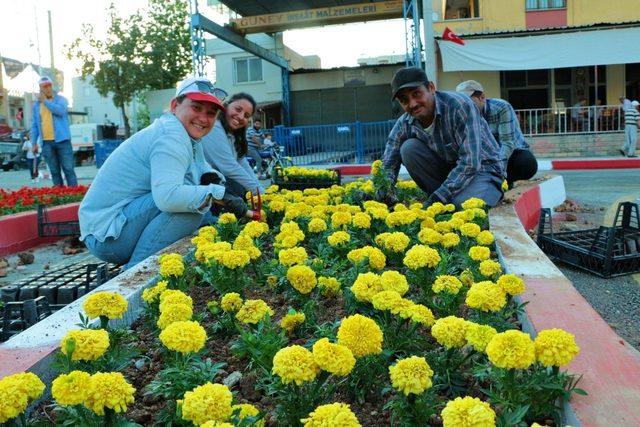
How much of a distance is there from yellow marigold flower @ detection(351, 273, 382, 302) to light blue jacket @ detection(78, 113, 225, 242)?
65.3 inches

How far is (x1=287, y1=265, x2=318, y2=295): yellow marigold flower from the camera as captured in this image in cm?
226

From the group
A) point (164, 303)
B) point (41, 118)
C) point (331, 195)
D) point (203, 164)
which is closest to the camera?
point (164, 303)

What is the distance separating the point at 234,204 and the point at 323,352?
2656 mm

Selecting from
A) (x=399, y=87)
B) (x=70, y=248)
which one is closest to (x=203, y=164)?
(x=399, y=87)

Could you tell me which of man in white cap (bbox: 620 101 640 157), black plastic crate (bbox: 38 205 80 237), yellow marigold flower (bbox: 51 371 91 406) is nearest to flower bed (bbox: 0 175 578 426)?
yellow marigold flower (bbox: 51 371 91 406)

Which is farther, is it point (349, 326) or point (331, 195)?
point (331, 195)

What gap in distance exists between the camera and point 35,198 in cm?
727

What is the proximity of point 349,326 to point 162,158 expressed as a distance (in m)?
2.14

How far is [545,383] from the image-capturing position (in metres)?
1.47

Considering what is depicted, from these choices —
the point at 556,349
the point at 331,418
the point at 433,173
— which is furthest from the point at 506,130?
the point at 331,418

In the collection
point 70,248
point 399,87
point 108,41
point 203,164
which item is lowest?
point 70,248

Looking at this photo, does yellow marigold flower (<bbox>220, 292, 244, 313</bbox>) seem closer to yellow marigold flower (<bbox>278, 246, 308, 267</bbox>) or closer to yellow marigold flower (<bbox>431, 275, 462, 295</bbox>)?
yellow marigold flower (<bbox>278, 246, 308, 267</bbox>)

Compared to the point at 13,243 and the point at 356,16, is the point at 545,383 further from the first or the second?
the point at 356,16

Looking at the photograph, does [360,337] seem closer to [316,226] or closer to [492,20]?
[316,226]
